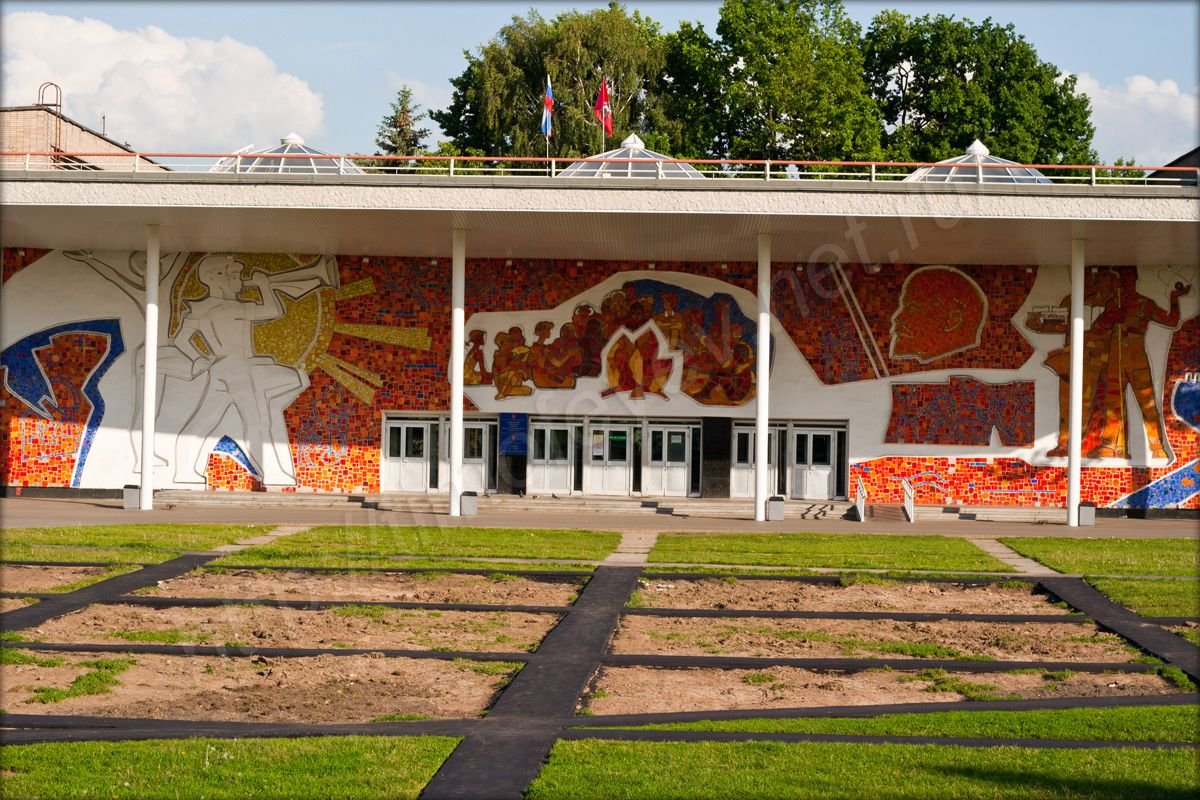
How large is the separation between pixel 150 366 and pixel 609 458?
12.2 meters

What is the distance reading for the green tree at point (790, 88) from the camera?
2032 inches

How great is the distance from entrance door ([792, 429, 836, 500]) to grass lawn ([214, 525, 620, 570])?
8.87 metres

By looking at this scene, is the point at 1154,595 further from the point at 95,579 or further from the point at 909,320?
the point at 95,579

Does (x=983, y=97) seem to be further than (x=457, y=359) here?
Yes

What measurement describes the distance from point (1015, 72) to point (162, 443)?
130ft

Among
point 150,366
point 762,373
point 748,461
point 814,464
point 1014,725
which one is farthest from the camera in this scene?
point 748,461

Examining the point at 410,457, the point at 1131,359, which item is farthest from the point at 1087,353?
the point at 410,457

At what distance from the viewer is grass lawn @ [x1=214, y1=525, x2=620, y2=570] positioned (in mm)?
21219

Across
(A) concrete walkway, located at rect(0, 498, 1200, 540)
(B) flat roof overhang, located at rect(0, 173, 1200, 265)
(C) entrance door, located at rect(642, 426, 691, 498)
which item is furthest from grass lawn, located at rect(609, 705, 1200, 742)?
(C) entrance door, located at rect(642, 426, 691, 498)

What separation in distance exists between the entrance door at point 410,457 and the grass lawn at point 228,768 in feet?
77.9

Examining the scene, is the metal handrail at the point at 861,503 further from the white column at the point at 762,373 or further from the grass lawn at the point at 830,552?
the grass lawn at the point at 830,552

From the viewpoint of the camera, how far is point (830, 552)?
2353cm

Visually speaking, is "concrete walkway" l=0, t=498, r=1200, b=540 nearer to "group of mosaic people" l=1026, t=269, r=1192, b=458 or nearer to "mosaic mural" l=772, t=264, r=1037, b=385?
"group of mosaic people" l=1026, t=269, r=1192, b=458

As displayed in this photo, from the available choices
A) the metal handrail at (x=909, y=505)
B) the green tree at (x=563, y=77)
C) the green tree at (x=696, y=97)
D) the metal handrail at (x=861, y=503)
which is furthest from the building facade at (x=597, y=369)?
the green tree at (x=696, y=97)
